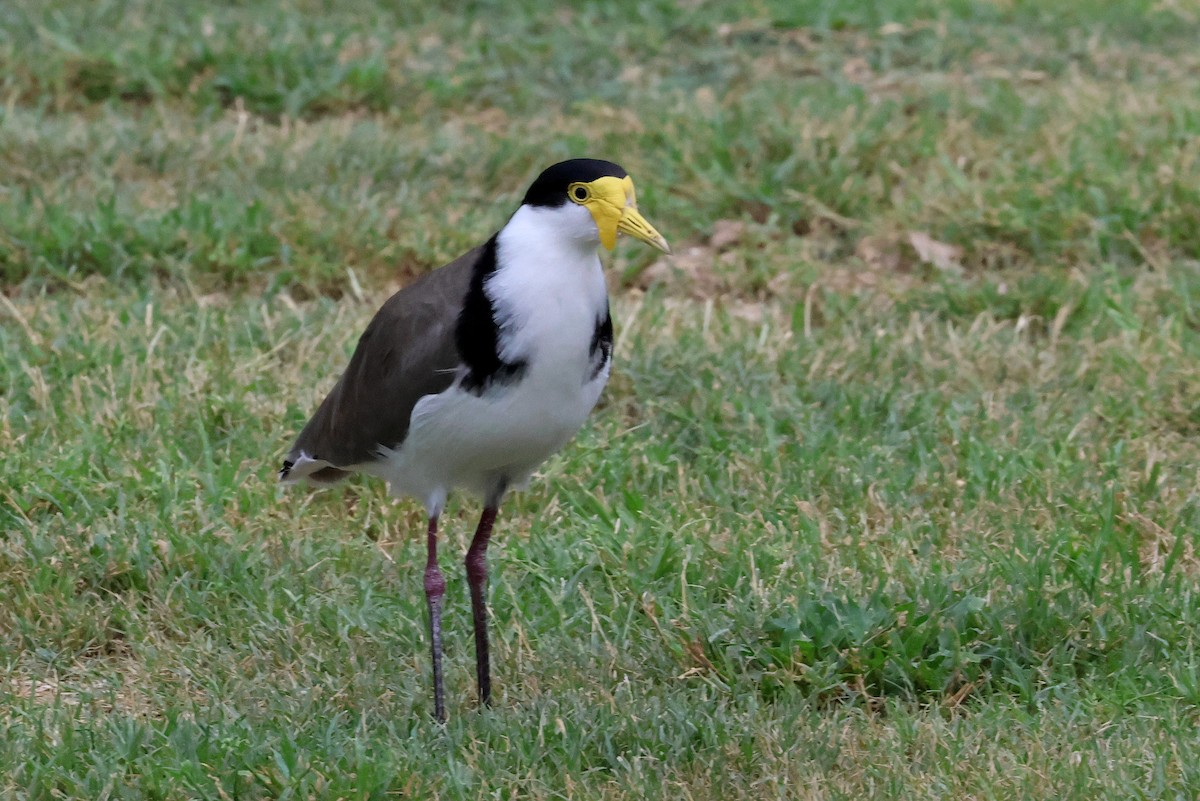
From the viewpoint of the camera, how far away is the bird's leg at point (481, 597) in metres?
3.70

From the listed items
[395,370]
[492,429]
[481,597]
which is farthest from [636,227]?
[481,597]

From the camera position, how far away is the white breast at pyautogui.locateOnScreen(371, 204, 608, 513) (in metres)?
3.37

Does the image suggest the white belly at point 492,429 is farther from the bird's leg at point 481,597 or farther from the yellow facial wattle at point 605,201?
the yellow facial wattle at point 605,201

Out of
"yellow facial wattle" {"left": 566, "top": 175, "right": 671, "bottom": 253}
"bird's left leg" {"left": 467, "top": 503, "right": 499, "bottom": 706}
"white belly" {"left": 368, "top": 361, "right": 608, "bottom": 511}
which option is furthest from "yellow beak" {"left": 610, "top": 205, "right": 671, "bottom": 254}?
"bird's left leg" {"left": 467, "top": 503, "right": 499, "bottom": 706}

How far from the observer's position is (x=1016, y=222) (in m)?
6.22

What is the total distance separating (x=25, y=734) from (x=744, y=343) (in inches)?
108

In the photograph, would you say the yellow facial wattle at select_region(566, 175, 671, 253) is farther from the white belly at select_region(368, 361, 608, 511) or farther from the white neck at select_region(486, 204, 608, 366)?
the white belly at select_region(368, 361, 608, 511)

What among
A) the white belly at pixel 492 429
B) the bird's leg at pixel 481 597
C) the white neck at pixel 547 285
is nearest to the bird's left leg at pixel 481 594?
the bird's leg at pixel 481 597

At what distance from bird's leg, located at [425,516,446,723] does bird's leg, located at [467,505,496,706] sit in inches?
3.4

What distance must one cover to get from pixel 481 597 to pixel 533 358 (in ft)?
2.29

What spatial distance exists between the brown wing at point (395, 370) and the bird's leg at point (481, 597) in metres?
0.31

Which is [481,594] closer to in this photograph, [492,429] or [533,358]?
[492,429]

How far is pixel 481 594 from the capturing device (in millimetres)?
3803

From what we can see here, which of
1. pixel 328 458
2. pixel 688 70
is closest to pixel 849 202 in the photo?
pixel 688 70
